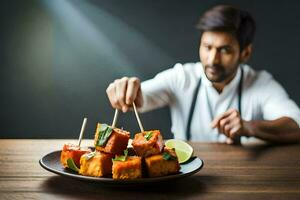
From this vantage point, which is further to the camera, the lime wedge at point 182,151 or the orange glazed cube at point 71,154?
the lime wedge at point 182,151

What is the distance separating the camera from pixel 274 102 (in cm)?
215

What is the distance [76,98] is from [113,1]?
0.56m

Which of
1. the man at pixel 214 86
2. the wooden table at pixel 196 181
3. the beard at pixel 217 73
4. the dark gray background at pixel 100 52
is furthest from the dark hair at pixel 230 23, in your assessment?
the wooden table at pixel 196 181

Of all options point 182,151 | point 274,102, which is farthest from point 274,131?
point 182,151

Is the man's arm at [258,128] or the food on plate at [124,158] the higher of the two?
the food on plate at [124,158]

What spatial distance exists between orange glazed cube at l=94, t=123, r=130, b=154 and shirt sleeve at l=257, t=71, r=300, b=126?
1.02 metres

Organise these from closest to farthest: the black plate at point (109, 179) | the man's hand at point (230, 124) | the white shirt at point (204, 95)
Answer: the black plate at point (109, 179) < the man's hand at point (230, 124) < the white shirt at point (204, 95)

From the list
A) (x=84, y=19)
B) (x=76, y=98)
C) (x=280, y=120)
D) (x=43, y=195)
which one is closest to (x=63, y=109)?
(x=76, y=98)

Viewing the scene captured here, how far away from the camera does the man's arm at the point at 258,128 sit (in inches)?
61.2

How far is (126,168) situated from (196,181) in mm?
191

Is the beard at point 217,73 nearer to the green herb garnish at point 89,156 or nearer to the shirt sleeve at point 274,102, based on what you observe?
the shirt sleeve at point 274,102

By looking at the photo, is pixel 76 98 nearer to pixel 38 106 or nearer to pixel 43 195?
pixel 38 106

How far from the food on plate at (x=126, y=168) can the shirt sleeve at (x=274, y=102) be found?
1.03m

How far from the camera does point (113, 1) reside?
2.71m
